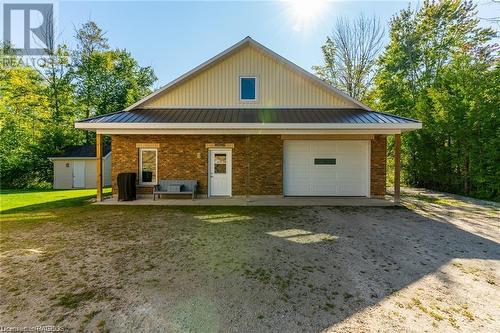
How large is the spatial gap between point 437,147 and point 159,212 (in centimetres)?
1424

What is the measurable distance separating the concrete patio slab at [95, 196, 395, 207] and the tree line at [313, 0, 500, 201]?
5225 mm

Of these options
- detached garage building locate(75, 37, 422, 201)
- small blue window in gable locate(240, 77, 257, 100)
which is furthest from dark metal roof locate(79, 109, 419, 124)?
small blue window in gable locate(240, 77, 257, 100)

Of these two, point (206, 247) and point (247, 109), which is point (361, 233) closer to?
point (206, 247)

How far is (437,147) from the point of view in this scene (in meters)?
12.8

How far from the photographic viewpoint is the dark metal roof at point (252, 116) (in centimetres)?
886

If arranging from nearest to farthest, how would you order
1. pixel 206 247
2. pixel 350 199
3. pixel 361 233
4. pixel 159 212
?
pixel 206 247 → pixel 361 233 → pixel 159 212 → pixel 350 199

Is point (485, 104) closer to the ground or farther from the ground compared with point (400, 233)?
farther from the ground

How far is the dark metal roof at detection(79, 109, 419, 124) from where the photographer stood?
29.1 ft

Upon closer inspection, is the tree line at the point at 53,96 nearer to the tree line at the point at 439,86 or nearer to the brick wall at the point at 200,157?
the brick wall at the point at 200,157

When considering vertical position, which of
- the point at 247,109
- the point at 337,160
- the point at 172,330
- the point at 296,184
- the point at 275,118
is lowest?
the point at 172,330

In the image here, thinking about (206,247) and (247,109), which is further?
(247,109)

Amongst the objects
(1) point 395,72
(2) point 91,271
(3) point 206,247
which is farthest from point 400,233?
(1) point 395,72

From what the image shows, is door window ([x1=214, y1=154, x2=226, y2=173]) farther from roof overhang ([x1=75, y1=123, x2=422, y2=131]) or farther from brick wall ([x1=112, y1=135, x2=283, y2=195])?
roof overhang ([x1=75, y1=123, x2=422, y2=131])

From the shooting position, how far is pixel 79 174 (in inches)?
703
